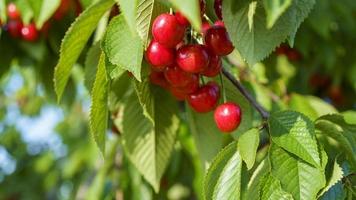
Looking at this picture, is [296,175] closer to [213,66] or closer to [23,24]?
[213,66]

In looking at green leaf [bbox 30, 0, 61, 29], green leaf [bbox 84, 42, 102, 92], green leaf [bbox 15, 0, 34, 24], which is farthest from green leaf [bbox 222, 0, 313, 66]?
green leaf [bbox 15, 0, 34, 24]

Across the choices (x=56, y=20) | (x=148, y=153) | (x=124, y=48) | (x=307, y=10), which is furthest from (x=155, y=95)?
(x=56, y=20)

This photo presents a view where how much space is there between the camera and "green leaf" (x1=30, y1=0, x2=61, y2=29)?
1.59 meters

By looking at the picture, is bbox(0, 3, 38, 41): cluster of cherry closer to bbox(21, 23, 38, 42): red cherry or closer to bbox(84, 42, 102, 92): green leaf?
bbox(21, 23, 38, 42): red cherry

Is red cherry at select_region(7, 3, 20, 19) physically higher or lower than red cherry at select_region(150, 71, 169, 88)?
higher

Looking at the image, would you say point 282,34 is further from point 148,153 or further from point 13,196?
point 13,196

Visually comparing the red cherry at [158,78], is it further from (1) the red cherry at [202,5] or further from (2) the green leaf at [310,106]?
(2) the green leaf at [310,106]

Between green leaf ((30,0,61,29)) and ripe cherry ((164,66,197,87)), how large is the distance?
1.54ft

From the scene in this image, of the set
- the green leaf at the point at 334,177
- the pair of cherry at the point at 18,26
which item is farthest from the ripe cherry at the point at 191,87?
the pair of cherry at the point at 18,26

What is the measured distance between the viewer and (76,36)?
4.26ft

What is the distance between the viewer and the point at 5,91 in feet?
16.0

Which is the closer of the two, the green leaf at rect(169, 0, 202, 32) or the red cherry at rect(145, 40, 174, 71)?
the green leaf at rect(169, 0, 202, 32)

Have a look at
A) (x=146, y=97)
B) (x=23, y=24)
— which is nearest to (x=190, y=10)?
(x=146, y=97)

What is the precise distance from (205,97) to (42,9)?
53 centimetres
